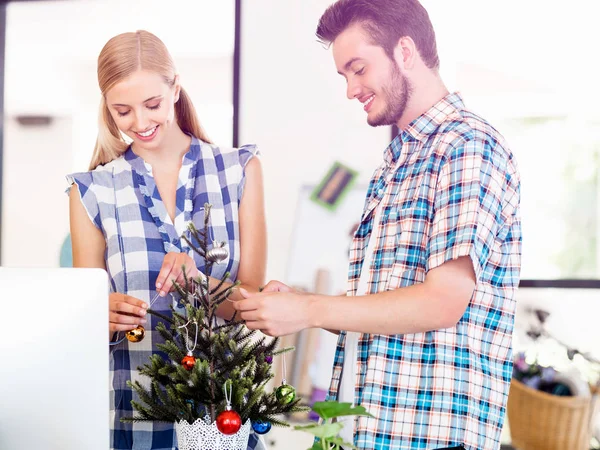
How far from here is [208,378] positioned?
110cm

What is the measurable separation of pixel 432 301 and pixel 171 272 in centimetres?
59

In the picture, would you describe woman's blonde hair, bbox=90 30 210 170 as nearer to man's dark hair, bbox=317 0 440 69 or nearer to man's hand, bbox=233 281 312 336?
man's dark hair, bbox=317 0 440 69

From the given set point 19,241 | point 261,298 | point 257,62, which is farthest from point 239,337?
point 19,241

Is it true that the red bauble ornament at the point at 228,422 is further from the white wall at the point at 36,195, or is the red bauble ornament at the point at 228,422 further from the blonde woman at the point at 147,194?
the white wall at the point at 36,195

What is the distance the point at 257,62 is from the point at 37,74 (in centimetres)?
101

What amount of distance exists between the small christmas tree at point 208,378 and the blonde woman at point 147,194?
0.49m

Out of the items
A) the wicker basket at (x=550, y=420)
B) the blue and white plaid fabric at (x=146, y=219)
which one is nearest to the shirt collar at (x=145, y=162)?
the blue and white plaid fabric at (x=146, y=219)

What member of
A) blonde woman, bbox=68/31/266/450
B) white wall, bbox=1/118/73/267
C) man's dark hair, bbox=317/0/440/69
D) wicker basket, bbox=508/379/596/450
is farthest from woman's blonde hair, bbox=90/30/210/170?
wicker basket, bbox=508/379/596/450

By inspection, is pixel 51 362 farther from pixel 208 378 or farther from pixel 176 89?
pixel 176 89

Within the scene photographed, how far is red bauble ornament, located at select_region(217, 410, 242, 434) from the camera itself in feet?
3.33

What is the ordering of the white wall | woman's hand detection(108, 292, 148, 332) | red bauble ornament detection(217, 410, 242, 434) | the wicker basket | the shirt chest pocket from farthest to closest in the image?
1. the white wall
2. the wicker basket
3. woman's hand detection(108, 292, 148, 332)
4. the shirt chest pocket
5. red bauble ornament detection(217, 410, 242, 434)

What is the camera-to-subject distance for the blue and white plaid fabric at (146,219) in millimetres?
1753

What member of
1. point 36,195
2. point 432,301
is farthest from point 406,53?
point 36,195

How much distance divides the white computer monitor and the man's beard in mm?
742
